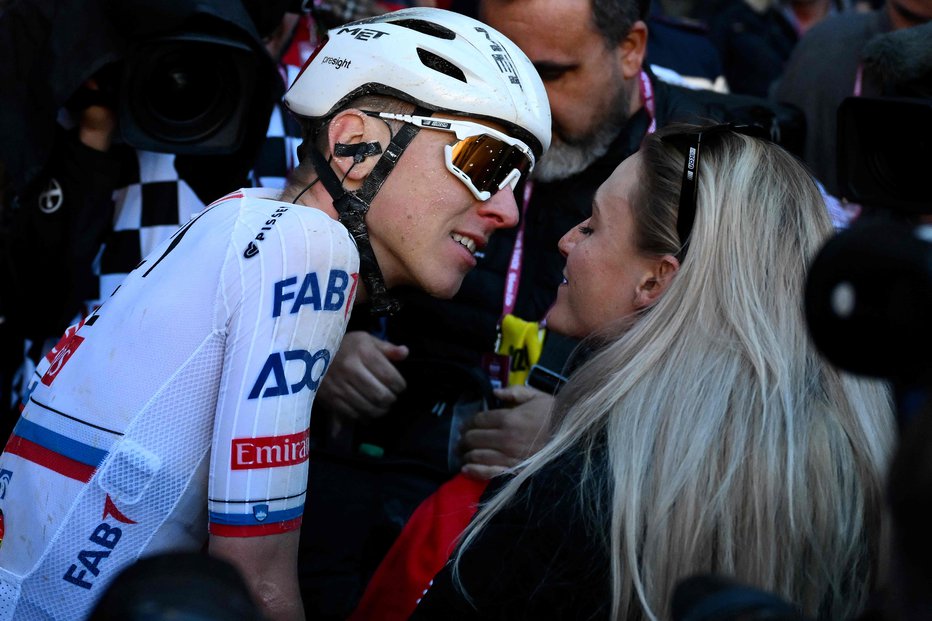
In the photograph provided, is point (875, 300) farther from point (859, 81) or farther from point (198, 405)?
point (859, 81)

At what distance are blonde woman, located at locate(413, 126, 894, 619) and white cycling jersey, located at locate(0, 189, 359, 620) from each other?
0.46 m

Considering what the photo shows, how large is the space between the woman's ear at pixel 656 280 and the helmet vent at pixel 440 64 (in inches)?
27.4

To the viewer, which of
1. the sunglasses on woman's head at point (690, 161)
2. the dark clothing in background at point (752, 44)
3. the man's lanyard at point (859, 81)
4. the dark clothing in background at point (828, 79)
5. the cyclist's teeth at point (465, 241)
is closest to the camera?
the sunglasses on woman's head at point (690, 161)

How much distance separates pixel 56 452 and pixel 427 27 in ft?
4.67

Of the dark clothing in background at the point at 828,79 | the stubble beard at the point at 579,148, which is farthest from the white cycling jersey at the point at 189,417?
the dark clothing in background at the point at 828,79

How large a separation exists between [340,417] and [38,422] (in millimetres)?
1246

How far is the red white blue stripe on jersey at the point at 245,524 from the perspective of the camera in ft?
6.79

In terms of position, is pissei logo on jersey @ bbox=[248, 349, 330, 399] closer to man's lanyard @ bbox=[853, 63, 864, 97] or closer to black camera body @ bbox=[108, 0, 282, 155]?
black camera body @ bbox=[108, 0, 282, 155]

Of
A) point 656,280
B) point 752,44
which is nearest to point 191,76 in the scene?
point 656,280

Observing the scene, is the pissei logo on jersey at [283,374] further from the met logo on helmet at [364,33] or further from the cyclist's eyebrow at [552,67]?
the cyclist's eyebrow at [552,67]

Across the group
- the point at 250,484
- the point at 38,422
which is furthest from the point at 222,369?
the point at 38,422

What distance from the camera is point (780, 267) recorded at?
2266 millimetres

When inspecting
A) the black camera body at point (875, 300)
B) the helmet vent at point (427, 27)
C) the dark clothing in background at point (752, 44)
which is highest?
the black camera body at point (875, 300)

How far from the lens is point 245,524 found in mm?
2072
